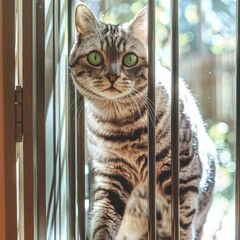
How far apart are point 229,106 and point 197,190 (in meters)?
0.22

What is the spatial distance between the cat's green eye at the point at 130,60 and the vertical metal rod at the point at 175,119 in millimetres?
98

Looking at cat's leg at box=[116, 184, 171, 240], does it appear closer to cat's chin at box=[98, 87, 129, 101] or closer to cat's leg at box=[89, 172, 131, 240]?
cat's leg at box=[89, 172, 131, 240]

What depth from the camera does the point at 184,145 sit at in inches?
36.5

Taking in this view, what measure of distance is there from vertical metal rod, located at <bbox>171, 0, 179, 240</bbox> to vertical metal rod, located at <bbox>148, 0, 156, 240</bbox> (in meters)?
0.05

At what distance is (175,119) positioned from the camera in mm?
875

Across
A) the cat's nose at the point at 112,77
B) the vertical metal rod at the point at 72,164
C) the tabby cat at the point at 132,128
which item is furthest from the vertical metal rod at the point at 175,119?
the vertical metal rod at the point at 72,164

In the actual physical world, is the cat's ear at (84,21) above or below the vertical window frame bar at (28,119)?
above

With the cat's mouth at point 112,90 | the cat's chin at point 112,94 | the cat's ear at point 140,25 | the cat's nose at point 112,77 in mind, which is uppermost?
the cat's ear at point 140,25

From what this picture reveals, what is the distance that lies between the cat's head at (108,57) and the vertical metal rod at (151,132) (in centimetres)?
2

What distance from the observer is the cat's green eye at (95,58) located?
3.05 feet

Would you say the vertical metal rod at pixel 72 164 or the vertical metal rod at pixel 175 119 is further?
the vertical metal rod at pixel 72 164

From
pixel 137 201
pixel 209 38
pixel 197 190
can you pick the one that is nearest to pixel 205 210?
pixel 197 190

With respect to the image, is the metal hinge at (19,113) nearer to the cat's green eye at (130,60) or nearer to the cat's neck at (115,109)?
the cat's neck at (115,109)

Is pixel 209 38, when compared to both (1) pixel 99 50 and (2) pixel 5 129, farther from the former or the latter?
(2) pixel 5 129
